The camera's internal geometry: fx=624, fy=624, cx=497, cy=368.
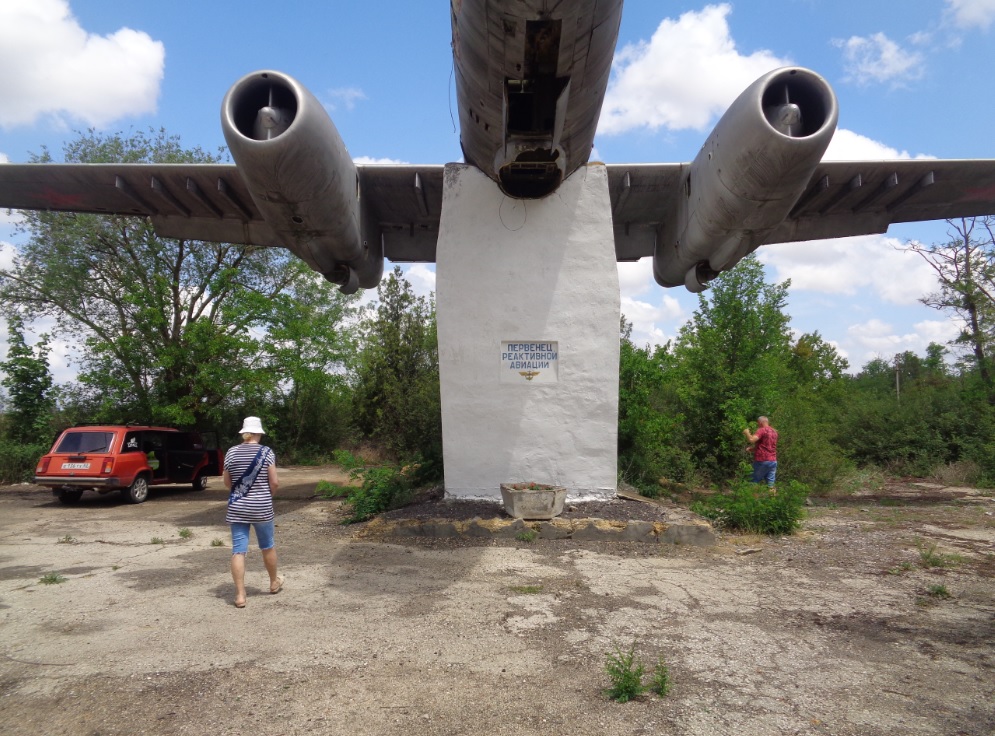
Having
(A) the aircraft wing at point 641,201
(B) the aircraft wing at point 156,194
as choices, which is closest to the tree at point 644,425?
(A) the aircraft wing at point 641,201

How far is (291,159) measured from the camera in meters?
6.48

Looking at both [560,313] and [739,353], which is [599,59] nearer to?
[560,313]

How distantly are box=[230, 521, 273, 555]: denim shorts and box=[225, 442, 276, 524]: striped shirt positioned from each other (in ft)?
0.14

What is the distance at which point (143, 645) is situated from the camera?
396 centimetres

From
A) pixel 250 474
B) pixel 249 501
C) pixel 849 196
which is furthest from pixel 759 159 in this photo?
pixel 249 501

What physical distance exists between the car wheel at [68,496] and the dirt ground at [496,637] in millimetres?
5159

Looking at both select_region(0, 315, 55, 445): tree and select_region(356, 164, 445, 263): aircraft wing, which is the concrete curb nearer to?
select_region(356, 164, 445, 263): aircraft wing

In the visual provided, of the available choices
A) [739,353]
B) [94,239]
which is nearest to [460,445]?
[739,353]

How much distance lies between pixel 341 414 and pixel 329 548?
59.5ft

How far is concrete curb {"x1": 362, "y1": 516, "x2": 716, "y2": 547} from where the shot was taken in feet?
23.5

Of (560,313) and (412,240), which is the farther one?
(412,240)

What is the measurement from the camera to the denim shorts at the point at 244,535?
4.82 meters

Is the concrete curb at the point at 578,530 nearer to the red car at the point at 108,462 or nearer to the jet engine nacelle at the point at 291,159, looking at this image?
the jet engine nacelle at the point at 291,159

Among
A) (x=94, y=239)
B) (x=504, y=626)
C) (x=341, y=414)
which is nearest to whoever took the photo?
(x=504, y=626)
